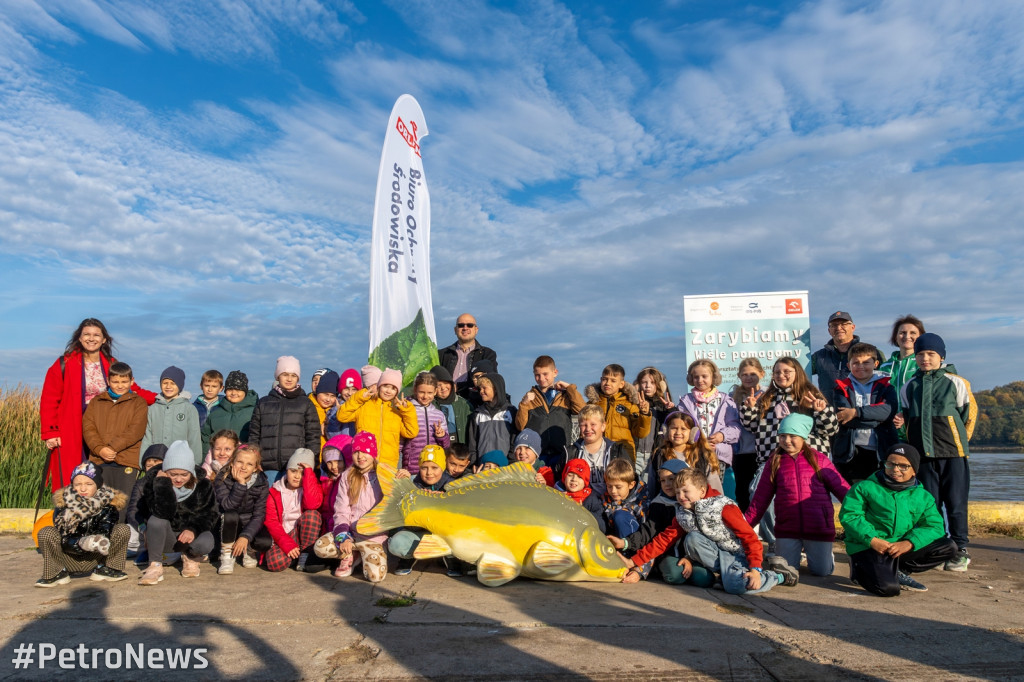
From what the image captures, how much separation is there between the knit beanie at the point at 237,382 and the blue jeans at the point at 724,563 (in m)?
4.87

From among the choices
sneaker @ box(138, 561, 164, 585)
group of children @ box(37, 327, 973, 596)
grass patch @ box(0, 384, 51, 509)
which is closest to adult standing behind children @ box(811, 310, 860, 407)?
group of children @ box(37, 327, 973, 596)

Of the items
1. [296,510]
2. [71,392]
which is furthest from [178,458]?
[71,392]

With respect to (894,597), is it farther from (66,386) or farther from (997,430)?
(997,430)

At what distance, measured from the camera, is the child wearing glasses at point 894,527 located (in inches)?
201

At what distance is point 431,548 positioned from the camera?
5.37m

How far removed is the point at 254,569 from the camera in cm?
591

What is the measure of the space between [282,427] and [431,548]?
2.20 metres

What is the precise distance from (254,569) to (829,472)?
4950 mm

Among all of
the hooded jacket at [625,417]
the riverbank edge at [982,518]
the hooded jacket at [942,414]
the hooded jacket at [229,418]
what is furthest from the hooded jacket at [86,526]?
the hooded jacket at [942,414]

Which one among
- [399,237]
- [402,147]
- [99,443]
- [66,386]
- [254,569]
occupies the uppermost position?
[402,147]

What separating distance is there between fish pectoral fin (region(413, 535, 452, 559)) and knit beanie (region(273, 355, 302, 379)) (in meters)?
2.52

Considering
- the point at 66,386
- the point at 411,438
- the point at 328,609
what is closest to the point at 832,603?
the point at 328,609

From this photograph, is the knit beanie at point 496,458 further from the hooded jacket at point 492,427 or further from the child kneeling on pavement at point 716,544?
the child kneeling on pavement at point 716,544

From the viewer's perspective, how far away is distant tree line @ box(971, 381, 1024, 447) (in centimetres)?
2681
